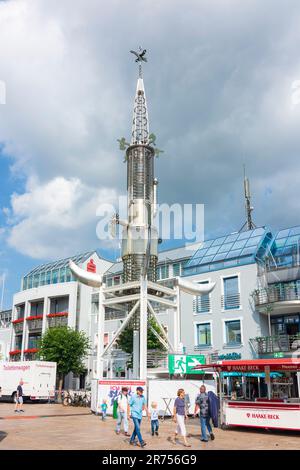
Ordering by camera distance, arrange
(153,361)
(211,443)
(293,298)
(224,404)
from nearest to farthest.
Result: (211,443) < (224,404) < (153,361) < (293,298)

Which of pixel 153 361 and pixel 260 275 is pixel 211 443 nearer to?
pixel 153 361

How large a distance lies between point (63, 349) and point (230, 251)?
18.6 meters

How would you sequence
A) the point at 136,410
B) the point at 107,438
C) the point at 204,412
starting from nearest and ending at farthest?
the point at 136,410 < the point at 204,412 < the point at 107,438

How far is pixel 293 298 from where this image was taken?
110 feet

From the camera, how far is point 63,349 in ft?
144

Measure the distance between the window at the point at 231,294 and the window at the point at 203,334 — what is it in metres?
2.64

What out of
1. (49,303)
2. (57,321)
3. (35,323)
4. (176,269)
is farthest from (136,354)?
(35,323)

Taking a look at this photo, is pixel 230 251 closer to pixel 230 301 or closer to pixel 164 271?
pixel 230 301

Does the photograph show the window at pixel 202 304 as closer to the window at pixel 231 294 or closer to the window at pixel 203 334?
the window at pixel 203 334

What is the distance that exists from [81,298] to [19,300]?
10964 millimetres

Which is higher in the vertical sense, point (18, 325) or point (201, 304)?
point (18, 325)

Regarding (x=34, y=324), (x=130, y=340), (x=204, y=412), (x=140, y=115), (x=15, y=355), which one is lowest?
(x=204, y=412)

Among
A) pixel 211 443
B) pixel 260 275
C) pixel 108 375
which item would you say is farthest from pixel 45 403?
pixel 211 443

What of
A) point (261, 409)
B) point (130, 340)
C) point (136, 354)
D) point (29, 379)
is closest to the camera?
point (261, 409)
